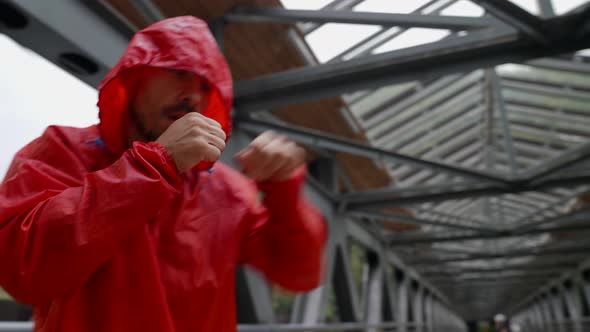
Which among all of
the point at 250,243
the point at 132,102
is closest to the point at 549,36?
the point at 250,243

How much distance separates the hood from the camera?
122 centimetres

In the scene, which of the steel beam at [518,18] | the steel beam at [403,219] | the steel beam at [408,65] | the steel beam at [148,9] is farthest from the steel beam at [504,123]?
the steel beam at [148,9]

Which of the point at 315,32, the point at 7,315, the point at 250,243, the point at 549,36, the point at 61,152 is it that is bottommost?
the point at 7,315

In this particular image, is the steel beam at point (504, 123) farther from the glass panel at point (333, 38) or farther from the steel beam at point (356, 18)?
the steel beam at point (356, 18)

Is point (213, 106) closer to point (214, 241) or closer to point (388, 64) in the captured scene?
point (214, 241)

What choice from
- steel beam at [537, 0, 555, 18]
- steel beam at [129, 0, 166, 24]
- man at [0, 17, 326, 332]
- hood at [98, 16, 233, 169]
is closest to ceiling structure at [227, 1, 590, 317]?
steel beam at [537, 0, 555, 18]

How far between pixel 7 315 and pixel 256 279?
7.61 ft

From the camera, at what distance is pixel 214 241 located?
1.29 metres

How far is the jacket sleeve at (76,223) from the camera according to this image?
0.87 metres

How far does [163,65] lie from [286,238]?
0.59m

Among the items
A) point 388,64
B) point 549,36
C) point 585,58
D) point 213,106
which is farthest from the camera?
point 585,58

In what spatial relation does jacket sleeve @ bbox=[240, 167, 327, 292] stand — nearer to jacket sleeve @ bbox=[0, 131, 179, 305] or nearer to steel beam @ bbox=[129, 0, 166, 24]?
jacket sleeve @ bbox=[0, 131, 179, 305]

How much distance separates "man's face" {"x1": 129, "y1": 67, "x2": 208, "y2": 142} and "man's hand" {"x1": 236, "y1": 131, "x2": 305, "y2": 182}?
18 centimetres

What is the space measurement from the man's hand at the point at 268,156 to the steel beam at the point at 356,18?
2.36 metres
